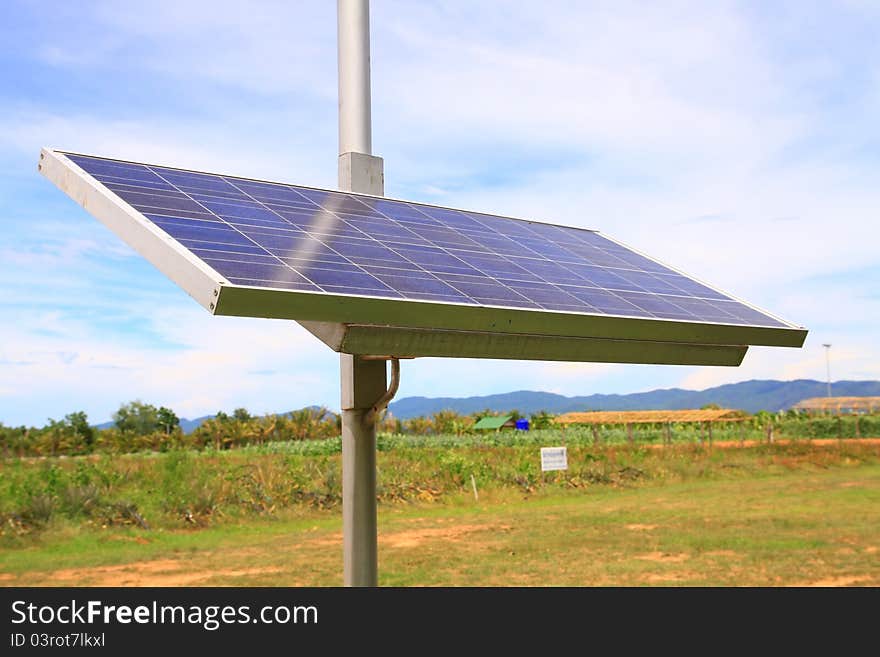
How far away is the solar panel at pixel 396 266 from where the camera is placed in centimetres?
395

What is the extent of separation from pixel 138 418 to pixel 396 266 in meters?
37.5

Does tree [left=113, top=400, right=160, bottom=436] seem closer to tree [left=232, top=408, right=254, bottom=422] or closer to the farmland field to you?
tree [left=232, top=408, right=254, bottom=422]

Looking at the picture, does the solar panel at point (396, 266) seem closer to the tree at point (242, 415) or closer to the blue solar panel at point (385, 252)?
the blue solar panel at point (385, 252)

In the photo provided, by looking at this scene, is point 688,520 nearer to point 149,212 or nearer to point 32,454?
point 149,212

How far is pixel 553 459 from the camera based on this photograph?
71.9ft

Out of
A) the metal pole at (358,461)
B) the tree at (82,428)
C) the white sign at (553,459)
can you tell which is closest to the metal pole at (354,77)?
the metal pole at (358,461)

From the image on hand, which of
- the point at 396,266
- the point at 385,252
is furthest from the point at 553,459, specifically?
the point at 396,266

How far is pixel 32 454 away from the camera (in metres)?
30.4

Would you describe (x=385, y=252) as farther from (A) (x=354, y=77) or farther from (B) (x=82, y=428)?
(B) (x=82, y=428)

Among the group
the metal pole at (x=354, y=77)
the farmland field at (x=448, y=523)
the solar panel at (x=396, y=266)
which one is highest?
the metal pole at (x=354, y=77)

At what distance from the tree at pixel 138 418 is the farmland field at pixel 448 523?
58.3ft

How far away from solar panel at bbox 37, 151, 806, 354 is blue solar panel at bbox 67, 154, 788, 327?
0.01 metres
